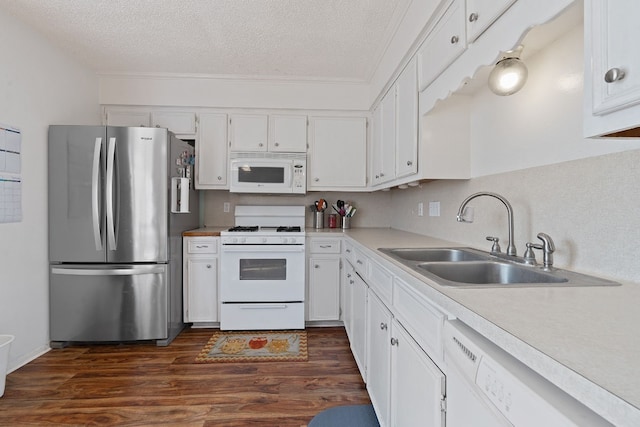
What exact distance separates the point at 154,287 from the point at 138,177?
2.96 ft

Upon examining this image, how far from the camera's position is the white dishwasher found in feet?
1.46

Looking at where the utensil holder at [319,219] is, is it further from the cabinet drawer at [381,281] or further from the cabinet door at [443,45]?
the cabinet door at [443,45]

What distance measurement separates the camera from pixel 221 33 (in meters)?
2.41

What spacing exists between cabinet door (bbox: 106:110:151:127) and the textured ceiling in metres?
0.39

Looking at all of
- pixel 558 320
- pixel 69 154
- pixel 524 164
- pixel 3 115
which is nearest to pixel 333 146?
pixel 524 164

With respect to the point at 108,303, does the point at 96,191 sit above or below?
above

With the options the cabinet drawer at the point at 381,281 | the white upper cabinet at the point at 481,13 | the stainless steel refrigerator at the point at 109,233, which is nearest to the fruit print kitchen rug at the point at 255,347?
the stainless steel refrigerator at the point at 109,233

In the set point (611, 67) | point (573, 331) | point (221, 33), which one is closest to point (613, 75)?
point (611, 67)

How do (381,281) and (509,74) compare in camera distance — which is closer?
(509,74)

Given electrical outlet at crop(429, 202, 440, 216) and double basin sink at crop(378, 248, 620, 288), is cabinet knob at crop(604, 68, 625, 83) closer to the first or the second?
double basin sink at crop(378, 248, 620, 288)

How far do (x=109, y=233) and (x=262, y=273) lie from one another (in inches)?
49.8

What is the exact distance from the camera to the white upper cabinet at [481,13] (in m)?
1.07

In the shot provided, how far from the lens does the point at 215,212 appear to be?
3.51 metres

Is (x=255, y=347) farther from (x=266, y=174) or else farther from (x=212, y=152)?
(x=212, y=152)
